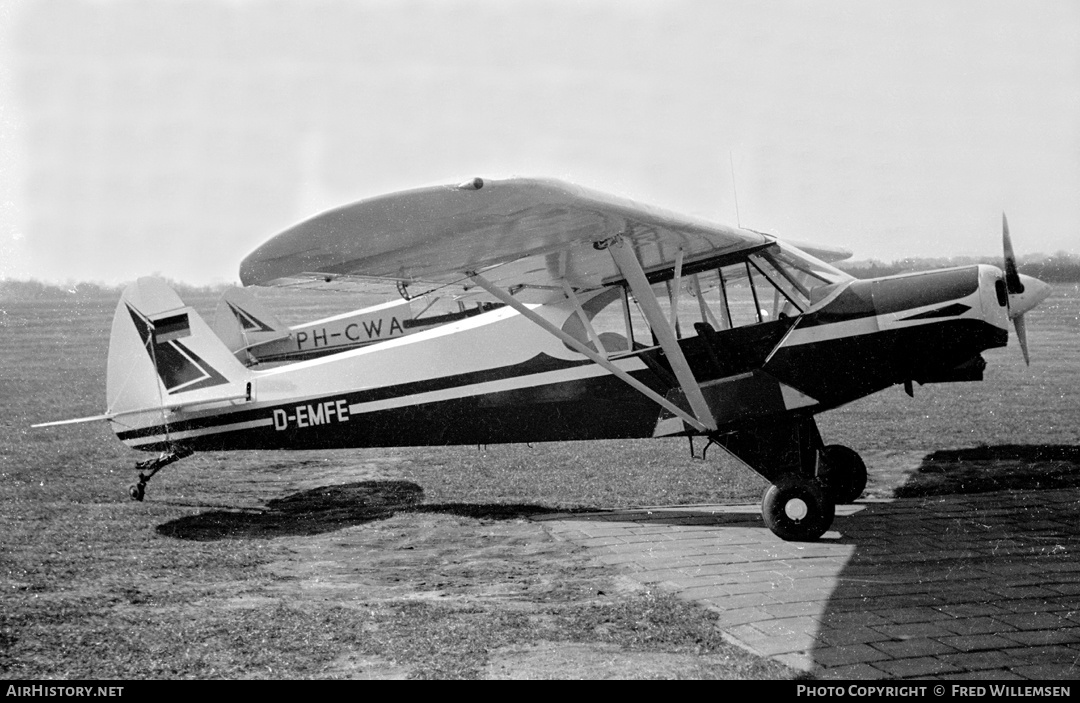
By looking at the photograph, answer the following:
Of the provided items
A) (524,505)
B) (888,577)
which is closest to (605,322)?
(524,505)

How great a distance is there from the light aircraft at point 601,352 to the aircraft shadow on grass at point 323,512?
0.65m

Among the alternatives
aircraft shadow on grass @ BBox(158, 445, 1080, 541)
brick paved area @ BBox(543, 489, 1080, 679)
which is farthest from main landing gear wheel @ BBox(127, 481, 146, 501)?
brick paved area @ BBox(543, 489, 1080, 679)

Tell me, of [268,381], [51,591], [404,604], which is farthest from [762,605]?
[268,381]

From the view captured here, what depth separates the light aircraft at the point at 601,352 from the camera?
5.74 m

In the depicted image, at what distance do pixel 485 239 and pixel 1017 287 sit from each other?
4.18 m

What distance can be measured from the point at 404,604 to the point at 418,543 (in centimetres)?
162

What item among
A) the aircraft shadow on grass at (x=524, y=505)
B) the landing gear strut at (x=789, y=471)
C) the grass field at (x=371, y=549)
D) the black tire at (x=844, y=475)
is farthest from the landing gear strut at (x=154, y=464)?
the black tire at (x=844, y=475)

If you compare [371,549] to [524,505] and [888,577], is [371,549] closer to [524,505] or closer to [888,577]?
[524,505]

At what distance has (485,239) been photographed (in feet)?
16.4

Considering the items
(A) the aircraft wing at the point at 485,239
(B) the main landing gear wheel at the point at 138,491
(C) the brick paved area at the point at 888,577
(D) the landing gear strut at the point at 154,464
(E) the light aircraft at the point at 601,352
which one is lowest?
(C) the brick paved area at the point at 888,577

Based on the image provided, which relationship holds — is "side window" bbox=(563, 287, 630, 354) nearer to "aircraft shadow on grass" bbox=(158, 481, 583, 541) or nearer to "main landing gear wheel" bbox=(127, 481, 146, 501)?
"aircraft shadow on grass" bbox=(158, 481, 583, 541)

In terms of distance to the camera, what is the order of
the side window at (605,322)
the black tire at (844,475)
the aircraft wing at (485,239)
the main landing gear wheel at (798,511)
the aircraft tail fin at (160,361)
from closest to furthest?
the aircraft wing at (485,239), the main landing gear wheel at (798,511), the side window at (605,322), the black tire at (844,475), the aircraft tail fin at (160,361)

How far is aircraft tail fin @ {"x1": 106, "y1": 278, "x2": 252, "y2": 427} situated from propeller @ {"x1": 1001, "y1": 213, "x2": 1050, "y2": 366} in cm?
650

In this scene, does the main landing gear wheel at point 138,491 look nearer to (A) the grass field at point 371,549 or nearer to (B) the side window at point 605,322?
(A) the grass field at point 371,549
